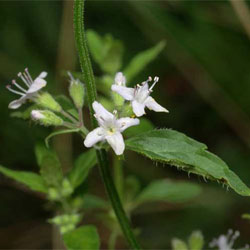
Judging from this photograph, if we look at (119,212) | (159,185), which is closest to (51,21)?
(159,185)

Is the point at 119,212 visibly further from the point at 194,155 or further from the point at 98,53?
the point at 98,53

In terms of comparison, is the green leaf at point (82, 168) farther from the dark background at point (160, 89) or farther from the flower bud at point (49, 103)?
the dark background at point (160, 89)

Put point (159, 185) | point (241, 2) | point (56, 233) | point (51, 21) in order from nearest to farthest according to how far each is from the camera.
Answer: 1. point (159, 185)
2. point (56, 233)
3. point (241, 2)
4. point (51, 21)

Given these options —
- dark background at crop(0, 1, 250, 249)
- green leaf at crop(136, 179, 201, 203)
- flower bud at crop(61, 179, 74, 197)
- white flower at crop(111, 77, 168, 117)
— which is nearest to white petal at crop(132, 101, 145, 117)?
white flower at crop(111, 77, 168, 117)

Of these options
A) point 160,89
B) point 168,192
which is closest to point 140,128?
point 168,192

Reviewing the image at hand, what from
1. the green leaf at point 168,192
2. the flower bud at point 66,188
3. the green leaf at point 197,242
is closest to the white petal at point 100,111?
the flower bud at point 66,188

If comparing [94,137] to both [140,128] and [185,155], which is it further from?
[140,128]

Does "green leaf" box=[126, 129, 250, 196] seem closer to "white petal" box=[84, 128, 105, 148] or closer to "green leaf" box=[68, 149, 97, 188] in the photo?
"white petal" box=[84, 128, 105, 148]
